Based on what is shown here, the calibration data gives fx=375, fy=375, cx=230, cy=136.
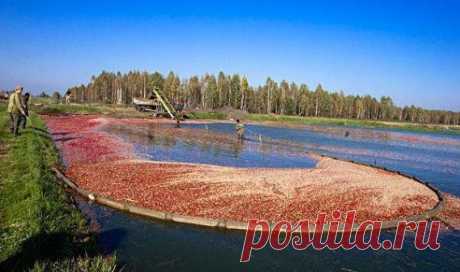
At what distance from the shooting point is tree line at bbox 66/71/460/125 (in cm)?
13425

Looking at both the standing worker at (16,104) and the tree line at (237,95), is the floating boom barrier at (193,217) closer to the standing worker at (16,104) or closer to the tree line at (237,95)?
the standing worker at (16,104)

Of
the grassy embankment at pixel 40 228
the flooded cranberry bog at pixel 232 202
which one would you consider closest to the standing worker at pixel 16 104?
the flooded cranberry bog at pixel 232 202

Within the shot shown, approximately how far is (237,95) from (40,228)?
12419 cm

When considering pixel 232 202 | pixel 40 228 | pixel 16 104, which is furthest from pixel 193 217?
pixel 16 104

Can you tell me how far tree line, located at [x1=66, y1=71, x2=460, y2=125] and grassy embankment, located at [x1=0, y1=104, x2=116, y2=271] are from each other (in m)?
110

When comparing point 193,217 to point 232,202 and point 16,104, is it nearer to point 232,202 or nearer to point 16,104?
point 232,202

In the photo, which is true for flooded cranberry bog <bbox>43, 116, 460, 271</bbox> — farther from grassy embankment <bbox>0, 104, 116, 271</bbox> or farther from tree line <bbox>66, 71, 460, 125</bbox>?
tree line <bbox>66, 71, 460, 125</bbox>

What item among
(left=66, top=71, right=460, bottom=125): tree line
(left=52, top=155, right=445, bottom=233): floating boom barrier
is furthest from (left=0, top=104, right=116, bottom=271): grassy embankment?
(left=66, top=71, right=460, bottom=125): tree line

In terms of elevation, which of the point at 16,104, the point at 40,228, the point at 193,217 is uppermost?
the point at 16,104

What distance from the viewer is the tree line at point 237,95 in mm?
→ 134250

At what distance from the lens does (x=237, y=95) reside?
13150 cm

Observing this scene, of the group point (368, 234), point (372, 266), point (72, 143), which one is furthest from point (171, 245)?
point (72, 143)

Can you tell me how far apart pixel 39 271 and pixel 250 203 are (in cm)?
752

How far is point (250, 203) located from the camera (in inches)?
506
